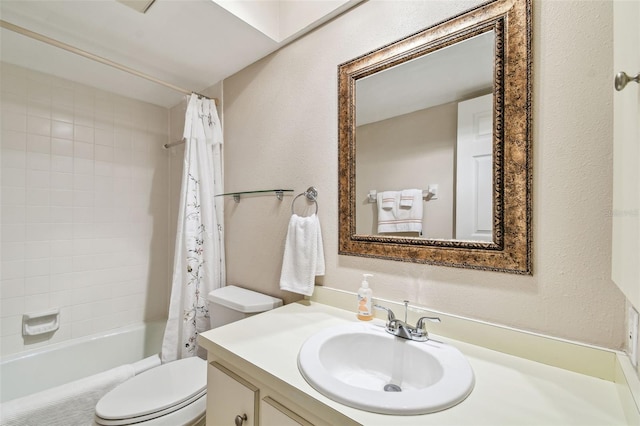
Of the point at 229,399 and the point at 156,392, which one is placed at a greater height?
the point at 229,399

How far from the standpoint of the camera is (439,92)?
3.28 feet

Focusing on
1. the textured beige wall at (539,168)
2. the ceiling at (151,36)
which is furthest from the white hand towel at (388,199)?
the ceiling at (151,36)

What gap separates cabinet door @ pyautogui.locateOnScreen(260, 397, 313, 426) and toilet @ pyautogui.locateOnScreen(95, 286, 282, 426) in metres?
0.59

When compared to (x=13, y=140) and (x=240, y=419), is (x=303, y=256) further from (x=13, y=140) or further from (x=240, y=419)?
(x=13, y=140)

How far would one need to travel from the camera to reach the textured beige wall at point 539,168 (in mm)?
719

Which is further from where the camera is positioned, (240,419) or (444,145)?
(444,145)

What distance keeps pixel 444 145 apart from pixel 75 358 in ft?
8.19

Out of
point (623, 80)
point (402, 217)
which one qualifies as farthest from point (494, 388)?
point (623, 80)

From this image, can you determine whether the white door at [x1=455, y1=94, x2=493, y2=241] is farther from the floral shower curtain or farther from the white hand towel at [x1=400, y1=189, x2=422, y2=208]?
the floral shower curtain

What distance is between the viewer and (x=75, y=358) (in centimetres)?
179

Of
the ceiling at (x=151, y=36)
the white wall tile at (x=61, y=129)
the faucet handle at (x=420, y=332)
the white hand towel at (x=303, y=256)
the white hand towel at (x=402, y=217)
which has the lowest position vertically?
the faucet handle at (x=420, y=332)

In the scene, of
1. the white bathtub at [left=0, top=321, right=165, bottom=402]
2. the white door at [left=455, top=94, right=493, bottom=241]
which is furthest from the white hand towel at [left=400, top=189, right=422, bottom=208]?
the white bathtub at [left=0, top=321, right=165, bottom=402]

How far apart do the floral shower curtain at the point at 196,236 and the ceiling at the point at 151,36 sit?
0.29 m

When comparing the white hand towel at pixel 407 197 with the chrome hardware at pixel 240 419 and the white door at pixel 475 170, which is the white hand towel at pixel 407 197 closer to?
the white door at pixel 475 170
